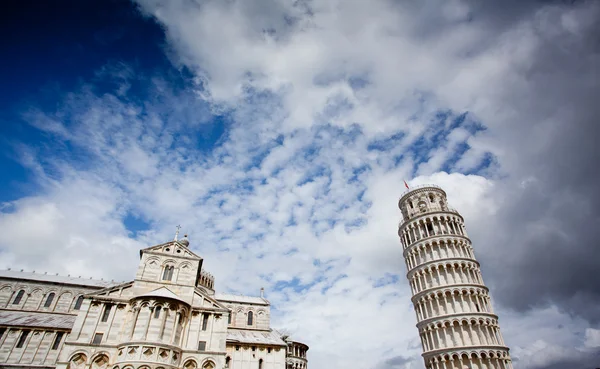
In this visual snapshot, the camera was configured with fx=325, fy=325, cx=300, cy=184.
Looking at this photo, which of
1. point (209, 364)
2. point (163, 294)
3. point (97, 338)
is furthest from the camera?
point (163, 294)

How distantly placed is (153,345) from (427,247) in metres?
35.2

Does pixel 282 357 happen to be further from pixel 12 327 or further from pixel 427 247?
pixel 12 327

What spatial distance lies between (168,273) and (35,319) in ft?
55.7

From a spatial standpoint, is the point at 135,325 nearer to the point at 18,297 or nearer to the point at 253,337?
the point at 253,337

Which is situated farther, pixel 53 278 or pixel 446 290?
pixel 53 278

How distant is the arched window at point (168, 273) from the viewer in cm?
3341

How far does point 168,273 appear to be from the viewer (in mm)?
33719

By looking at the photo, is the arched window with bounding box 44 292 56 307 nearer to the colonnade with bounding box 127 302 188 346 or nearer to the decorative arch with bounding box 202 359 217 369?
the colonnade with bounding box 127 302 188 346

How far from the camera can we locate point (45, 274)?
45000 millimetres

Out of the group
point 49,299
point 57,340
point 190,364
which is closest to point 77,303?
point 49,299

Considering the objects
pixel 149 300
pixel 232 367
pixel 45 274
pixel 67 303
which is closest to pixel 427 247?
pixel 232 367

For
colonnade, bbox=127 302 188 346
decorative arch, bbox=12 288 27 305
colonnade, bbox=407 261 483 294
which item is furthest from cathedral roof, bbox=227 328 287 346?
decorative arch, bbox=12 288 27 305

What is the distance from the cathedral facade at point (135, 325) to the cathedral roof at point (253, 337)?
0.41 feet

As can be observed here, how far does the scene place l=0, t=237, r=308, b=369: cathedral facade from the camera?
2753 centimetres
